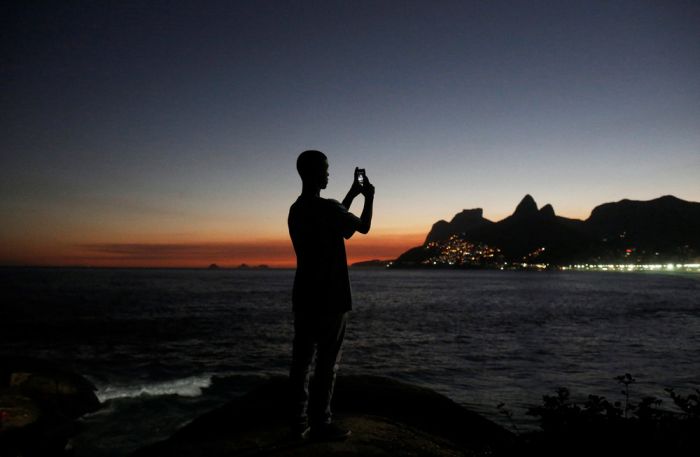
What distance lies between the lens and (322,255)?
464 cm

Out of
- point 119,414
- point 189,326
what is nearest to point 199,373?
point 119,414

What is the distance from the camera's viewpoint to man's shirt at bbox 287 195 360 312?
454 cm

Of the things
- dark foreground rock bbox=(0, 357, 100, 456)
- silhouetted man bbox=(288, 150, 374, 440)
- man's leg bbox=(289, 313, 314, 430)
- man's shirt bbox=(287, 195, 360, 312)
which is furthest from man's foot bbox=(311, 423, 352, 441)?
dark foreground rock bbox=(0, 357, 100, 456)

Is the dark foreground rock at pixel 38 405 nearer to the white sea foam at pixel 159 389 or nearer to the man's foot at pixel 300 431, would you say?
the white sea foam at pixel 159 389

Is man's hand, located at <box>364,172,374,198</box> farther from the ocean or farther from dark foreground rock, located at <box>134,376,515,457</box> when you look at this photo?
the ocean

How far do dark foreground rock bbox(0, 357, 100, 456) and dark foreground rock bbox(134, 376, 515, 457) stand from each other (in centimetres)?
576

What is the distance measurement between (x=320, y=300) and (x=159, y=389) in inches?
548

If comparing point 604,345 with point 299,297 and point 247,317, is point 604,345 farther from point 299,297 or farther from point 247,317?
point 247,317

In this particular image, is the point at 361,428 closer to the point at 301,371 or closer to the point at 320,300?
the point at 301,371

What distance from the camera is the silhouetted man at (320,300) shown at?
4.55 metres

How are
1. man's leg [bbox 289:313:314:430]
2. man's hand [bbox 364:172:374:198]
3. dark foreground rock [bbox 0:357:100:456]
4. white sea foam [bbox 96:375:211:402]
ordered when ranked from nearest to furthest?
man's leg [bbox 289:313:314:430]
man's hand [bbox 364:172:374:198]
dark foreground rock [bbox 0:357:100:456]
white sea foam [bbox 96:375:211:402]

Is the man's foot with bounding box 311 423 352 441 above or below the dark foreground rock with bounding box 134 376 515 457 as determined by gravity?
above

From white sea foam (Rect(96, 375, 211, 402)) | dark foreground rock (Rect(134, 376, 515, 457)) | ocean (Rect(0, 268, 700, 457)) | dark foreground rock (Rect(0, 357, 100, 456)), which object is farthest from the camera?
white sea foam (Rect(96, 375, 211, 402))

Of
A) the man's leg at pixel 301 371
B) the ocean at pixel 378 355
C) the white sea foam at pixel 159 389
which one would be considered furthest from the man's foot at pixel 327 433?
the white sea foam at pixel 159 389
